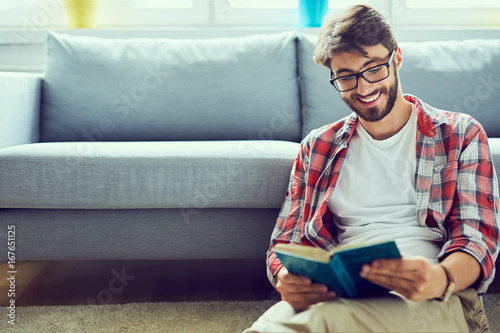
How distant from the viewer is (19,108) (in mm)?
1887

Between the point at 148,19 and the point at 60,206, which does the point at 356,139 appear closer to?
the point at 60,206

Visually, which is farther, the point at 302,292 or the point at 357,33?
the point at 357,33

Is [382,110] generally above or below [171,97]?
above

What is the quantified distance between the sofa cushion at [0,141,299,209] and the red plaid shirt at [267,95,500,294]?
214 mm

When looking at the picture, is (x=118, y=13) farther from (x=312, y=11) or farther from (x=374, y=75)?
(x=374, y=75)

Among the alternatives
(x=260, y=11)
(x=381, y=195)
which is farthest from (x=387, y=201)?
(x=260, y=11)

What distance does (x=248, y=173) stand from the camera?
57.9 inches

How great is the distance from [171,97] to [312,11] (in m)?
0.88

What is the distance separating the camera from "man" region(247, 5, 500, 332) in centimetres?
84

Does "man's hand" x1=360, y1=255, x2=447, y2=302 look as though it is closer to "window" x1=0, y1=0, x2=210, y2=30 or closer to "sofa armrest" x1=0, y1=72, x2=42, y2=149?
"sofa armrest" x1=0, y1=72, x2=42, y2=149

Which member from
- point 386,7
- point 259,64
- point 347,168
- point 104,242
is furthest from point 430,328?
point 386,7

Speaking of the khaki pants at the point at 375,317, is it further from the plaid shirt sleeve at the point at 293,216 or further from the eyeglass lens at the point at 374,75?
the eyeglass lens at the point at 374,75

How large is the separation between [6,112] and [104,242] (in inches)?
25.0

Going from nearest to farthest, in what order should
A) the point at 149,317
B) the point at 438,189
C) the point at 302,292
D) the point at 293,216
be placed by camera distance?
the point at 302,292 < the point at 438,189 < the point at 293,216 < the point at 149,317
